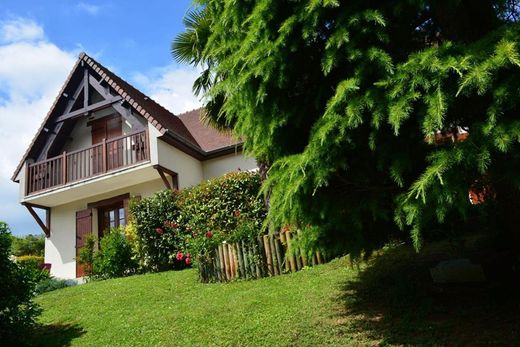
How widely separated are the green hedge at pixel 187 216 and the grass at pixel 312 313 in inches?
126

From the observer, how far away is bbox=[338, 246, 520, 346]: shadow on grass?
470 centimetres

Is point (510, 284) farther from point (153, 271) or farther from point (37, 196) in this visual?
point (37, 196)

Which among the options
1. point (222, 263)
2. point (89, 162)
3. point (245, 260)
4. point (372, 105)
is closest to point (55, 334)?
point (222, 263)

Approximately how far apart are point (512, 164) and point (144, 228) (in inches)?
437

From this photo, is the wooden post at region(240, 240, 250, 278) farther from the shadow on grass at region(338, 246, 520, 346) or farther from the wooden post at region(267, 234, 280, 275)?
the shadow on grass at region(338, 246, 520, 346)

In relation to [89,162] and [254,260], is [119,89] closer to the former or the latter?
[89,162]

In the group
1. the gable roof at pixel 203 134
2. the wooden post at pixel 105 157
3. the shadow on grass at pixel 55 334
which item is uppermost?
the gable roof at pixel 203 134

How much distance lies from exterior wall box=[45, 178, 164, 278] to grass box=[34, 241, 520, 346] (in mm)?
7173

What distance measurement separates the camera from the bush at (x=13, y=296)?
6.68 meters

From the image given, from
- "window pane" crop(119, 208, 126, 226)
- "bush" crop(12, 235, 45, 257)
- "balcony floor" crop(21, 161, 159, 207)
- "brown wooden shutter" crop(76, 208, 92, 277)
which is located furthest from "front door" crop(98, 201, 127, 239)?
"bush" crop(12, 235, 45, 257)

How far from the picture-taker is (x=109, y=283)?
1122cm

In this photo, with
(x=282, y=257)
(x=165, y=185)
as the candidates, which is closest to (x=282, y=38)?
(x=282, y=257)

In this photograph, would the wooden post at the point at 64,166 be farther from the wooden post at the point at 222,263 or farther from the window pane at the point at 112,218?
the wooden post at the point at 222,263

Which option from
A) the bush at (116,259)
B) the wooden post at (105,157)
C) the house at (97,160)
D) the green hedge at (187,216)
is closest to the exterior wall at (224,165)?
the house at (97,160)
